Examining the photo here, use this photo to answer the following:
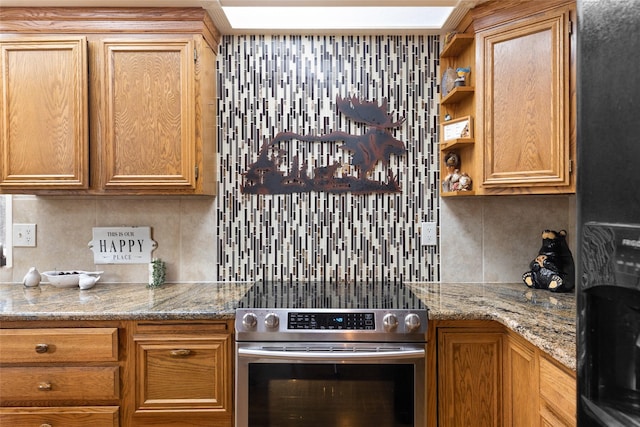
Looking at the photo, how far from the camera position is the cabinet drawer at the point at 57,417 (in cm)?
157

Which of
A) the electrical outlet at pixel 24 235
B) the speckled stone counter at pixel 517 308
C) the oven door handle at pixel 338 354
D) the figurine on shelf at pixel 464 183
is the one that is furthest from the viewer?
the electrical outlet at pixel 24 235

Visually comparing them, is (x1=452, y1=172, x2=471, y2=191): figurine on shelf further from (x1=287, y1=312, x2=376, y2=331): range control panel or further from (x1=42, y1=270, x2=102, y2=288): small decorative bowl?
(x1=42, y1=270, x2=102, y2=288): small decorative bowl

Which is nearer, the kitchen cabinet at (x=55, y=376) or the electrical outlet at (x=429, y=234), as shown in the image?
the kitchen cabinet at (x=55, y=376)

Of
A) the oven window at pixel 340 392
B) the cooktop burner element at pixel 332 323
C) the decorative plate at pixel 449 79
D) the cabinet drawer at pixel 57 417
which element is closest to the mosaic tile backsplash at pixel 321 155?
the decorative plate at pixel 449 79

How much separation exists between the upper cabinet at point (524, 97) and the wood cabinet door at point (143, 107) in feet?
4.50

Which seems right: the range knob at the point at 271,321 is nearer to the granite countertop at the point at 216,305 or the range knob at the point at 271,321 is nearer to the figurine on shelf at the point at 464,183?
the granite countertop at the point at 216,305

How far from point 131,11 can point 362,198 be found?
4.78 feet

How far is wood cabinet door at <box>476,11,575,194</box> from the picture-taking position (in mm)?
1669

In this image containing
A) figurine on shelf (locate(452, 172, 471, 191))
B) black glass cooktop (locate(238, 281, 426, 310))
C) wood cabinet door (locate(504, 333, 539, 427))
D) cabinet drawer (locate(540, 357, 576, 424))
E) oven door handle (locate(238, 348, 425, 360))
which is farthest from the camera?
figurine on shelf (locate(452, 172, 471, 191))

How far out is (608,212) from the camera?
0.72 metres

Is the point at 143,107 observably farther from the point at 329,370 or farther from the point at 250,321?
the point at 329,370

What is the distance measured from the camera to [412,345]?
1583 mm

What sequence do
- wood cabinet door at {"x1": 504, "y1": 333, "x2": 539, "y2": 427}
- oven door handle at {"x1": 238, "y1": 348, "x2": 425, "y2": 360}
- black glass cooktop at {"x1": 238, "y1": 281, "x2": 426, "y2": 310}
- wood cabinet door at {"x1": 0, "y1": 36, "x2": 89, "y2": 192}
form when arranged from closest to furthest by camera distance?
1. wood cabinet door at {"x1": 504, "y1": 333, "x2": 539, "y2": 427}
2. oven door handle at {"x1": 238, "y1": 348, "x2": 425, "y2": 360}
3. black glass cooktop at {"x1": 238, "y1": 281, "x2": 426, "y2": 310}
4. wood cabinet door at {"x1": 0, "y1": 36, "x2": 89, "y2": 192}

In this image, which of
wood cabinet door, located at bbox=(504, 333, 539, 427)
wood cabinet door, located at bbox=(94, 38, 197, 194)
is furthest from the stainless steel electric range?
wood cabinet door, located at bbox=(94, 38, 197, 194)
